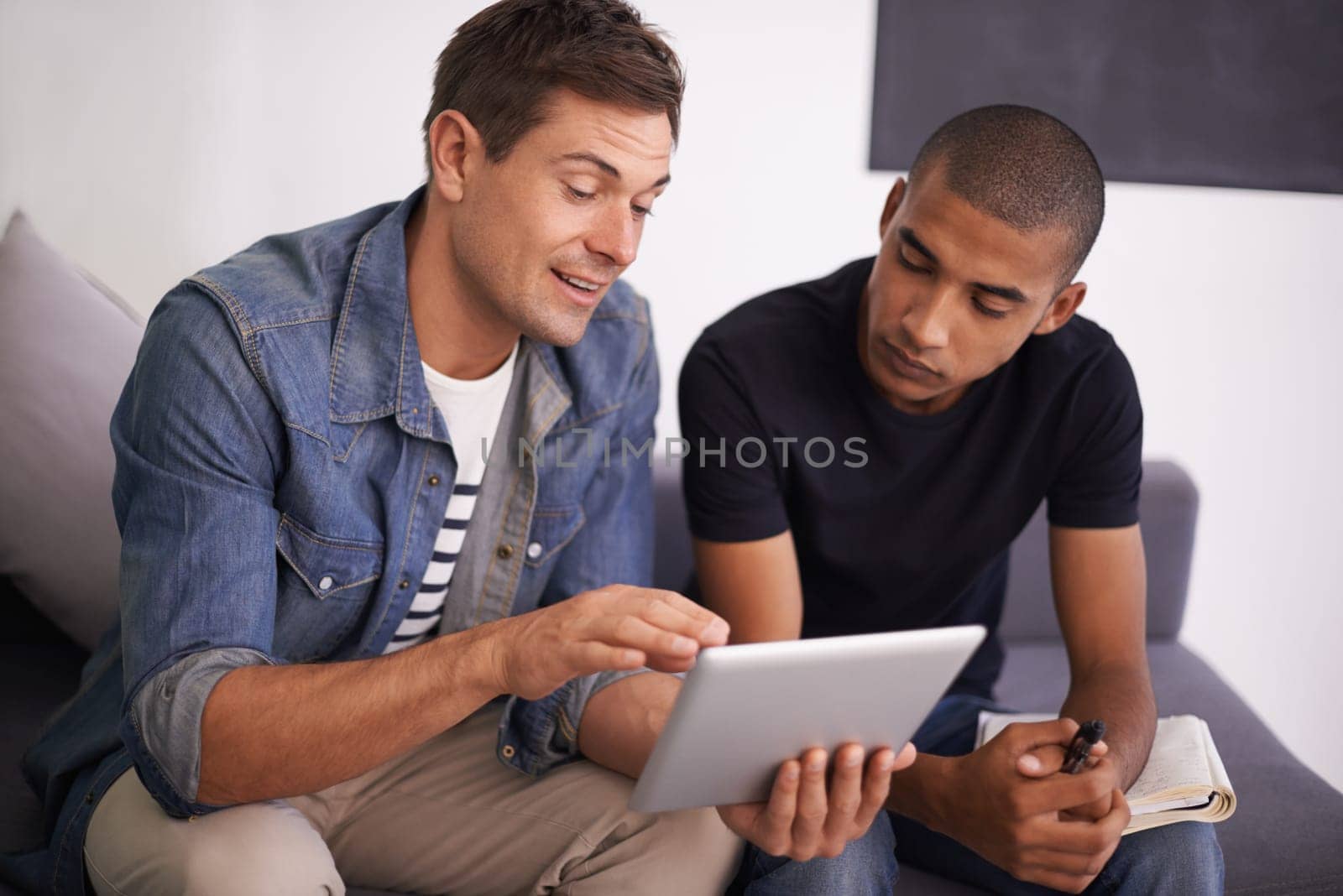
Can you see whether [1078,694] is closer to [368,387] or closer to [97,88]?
[368,387]

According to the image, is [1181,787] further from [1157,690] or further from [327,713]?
[327,713]

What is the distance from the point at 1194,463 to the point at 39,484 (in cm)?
226

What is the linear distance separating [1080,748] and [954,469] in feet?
1.49

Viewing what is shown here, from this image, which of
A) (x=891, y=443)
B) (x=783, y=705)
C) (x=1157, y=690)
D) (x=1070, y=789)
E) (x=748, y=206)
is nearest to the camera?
(x=783, y=705)

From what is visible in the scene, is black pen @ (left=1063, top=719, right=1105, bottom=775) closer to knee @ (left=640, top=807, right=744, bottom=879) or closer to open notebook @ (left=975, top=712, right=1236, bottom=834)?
open notebook @ (left=975, top=712, right=1236, bottom=834)

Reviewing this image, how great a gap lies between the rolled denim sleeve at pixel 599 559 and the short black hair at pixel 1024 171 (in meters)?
0.47

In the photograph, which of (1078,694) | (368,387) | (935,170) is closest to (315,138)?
(368,387)

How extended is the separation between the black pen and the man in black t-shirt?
0.02m

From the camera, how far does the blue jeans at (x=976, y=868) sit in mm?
1345

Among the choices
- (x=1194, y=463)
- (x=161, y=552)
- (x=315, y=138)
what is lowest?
(x=1194, y=463)

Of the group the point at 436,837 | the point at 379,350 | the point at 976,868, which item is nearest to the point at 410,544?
the point at 379,350

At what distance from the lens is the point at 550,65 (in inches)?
55.5

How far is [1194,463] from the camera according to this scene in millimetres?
2715

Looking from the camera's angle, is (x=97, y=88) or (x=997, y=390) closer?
(x=997, y=390)
